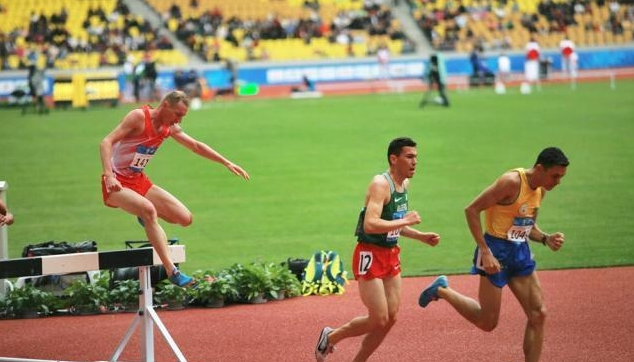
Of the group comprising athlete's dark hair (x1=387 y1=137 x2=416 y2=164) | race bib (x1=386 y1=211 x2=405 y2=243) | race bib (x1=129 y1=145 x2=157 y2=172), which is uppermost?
athlete's dark hair (x1=387 y1=137 x2=416 y2=164)

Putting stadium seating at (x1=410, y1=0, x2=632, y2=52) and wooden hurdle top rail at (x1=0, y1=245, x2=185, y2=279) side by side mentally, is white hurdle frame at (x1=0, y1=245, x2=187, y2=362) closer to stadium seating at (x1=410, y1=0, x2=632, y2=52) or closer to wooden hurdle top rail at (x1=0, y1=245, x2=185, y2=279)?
wooden hurdle top rail at (x1=0, y1=245, x2=185, y2=279)

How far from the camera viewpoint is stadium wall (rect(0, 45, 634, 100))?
1922 inches

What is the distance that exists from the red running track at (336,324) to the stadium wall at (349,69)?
35.4m

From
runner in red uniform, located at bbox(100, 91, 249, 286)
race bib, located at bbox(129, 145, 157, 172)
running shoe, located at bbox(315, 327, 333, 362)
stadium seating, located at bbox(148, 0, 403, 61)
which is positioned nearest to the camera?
running shoe, located at bbox(315, 327, 333, 362)

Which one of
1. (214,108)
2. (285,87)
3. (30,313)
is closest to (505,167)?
(30,313)

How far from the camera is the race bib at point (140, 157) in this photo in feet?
33.4

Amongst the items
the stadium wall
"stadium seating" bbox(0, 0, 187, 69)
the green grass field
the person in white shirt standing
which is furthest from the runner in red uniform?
the person in white shirt standing

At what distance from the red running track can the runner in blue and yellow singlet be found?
1097 millimetres

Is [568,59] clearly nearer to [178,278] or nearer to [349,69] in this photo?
[349,69]

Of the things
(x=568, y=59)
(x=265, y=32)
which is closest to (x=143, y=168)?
(x=568, y=59)

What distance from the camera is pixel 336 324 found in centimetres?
1180

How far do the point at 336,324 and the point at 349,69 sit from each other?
136 ft

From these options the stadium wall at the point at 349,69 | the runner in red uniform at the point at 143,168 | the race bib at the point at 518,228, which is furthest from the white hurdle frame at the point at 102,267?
the stadium wall at the point at 349,69

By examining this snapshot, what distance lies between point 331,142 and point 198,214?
981 centimetres
